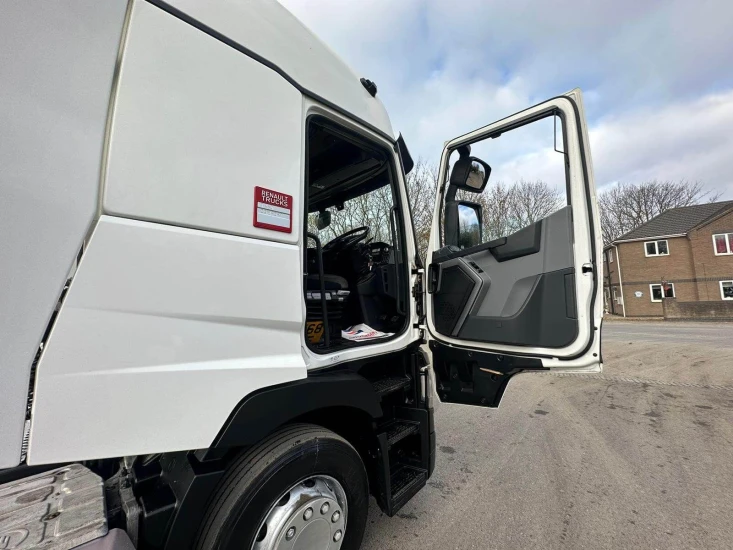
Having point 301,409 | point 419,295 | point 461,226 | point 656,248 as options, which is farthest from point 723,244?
point 301,409

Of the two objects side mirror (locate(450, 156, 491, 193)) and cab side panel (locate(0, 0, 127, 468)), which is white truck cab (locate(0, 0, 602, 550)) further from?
side mirror (locate(450, 156, 491, 193))

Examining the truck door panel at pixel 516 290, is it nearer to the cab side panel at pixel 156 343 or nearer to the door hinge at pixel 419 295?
the door hinge at pixel 419 295

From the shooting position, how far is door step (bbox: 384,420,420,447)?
228 cm

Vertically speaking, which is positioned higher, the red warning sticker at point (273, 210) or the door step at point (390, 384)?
the red warning sticker at point (273, 210)

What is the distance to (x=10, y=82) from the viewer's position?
0.96 metres

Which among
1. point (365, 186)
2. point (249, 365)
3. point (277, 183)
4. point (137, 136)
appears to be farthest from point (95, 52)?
point (365, 186)

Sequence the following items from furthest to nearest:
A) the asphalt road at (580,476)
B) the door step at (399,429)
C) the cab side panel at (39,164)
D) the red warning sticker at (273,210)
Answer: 1. the asphalt road at (580,476)
2. the door step at (399,429)
3. the red warning sticker at (273,210)
4. the cab side panel at (39,164)

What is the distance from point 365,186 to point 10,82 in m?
2.08

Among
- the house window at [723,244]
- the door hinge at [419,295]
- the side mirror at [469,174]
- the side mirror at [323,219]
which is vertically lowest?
the door hinge at [419,295]

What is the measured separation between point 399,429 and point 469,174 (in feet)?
6.43

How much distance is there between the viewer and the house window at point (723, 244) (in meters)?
25.0

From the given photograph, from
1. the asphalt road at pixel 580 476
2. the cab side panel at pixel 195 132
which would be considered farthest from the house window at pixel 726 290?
the cab side panel at pixel 195 132

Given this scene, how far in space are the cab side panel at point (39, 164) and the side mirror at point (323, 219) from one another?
6.31ft

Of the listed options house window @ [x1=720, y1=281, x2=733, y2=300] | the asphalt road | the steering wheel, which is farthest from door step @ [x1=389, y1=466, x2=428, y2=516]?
house window @ [x1=720, y1=281, x2=733, y2=300]
